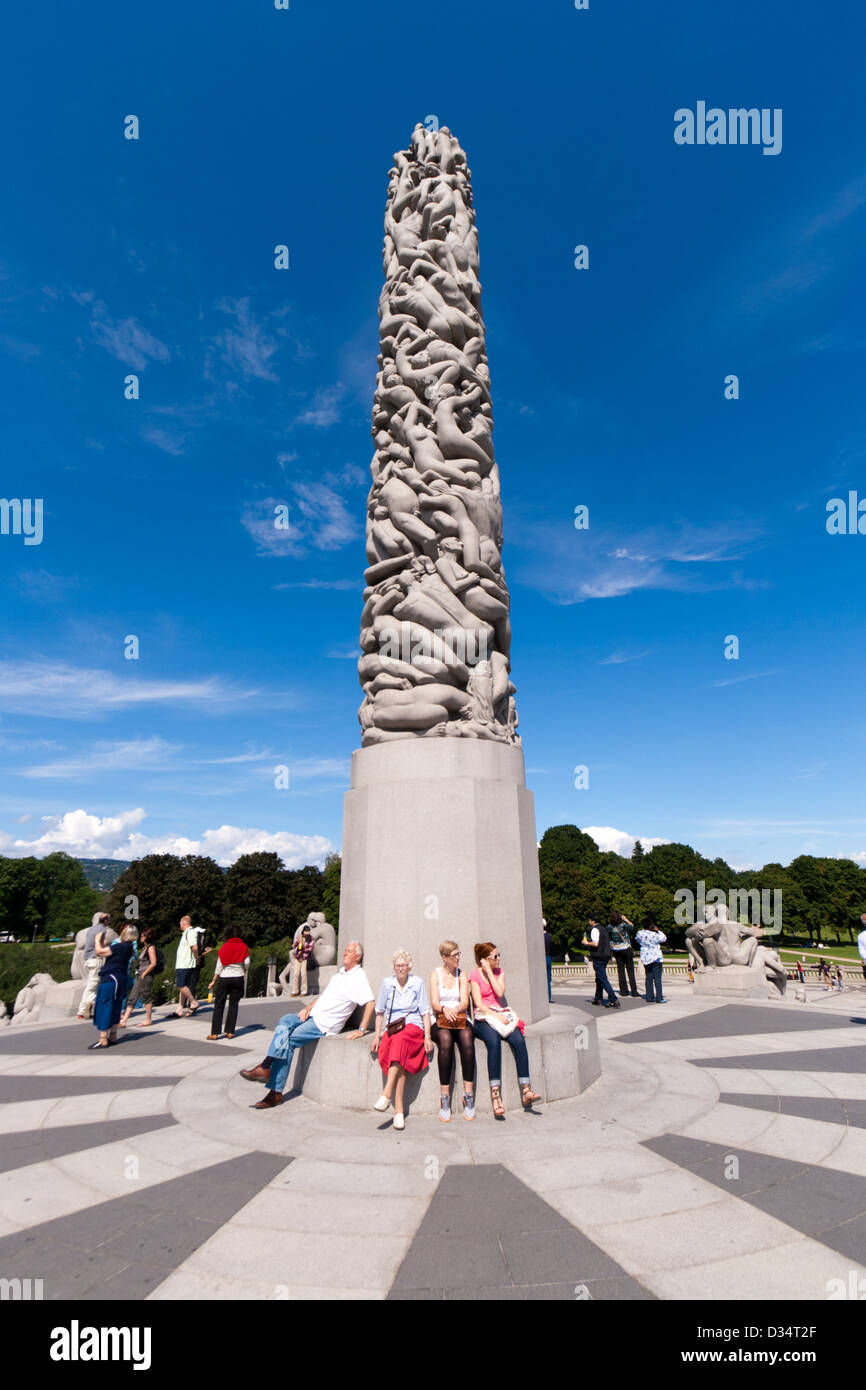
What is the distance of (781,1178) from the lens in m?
5.04

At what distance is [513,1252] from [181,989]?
11.7 meters

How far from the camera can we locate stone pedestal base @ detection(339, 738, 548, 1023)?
8148 millimetres

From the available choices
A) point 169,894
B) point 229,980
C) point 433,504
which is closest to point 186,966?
point 229,980

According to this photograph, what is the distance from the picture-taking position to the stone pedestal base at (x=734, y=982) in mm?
15352

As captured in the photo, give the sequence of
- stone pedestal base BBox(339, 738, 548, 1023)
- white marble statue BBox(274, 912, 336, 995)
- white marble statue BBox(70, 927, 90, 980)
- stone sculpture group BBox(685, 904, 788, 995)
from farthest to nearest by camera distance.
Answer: white marble statue BBox(274, 912, 336, 995) < stone sculpture group BBox(685, 904, 788, 995) < white marble statue BBox(70, 927, 90, 980) < stone pedestal base BBox(339, 738, 548, 1023)

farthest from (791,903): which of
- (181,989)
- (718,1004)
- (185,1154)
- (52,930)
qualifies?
(52,930)

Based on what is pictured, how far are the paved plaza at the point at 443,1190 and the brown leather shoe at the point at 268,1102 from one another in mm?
97

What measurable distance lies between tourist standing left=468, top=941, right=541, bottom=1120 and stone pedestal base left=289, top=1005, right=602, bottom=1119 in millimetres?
173

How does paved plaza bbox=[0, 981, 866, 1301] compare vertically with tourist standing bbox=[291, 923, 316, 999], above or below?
above

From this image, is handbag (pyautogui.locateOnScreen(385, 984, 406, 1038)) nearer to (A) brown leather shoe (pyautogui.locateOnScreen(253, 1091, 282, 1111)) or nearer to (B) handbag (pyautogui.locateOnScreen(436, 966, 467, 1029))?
(B) handbag (pyautogui.locateOnScreen(436, 966, 467, 1029))

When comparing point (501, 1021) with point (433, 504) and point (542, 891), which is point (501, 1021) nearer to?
point (433, 504)

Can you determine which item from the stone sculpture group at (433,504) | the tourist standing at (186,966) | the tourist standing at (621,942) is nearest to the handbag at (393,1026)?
the stone sculpture group at (433,504)

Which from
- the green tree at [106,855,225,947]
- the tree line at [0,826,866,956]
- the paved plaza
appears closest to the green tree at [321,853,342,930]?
the tree line at [0,826,866,956]
